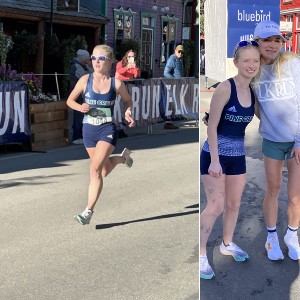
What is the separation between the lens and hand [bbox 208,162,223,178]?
1497 millimetres

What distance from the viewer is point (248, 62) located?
136cm

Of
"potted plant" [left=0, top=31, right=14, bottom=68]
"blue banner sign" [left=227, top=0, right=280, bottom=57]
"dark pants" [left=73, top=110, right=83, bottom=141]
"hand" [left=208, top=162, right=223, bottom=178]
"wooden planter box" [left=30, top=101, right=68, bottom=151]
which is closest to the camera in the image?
"blue banner sign" [left=227, top=0, right=280, bottom=57]

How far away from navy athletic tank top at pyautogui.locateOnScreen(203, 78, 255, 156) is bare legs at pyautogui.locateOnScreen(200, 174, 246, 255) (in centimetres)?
6

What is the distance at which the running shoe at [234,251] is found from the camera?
1.57 metres

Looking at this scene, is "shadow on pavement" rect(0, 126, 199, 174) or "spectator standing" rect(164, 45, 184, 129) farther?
"shadow on pavement" rect(0, 126, 199, 174)

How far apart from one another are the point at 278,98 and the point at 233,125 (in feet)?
0.34

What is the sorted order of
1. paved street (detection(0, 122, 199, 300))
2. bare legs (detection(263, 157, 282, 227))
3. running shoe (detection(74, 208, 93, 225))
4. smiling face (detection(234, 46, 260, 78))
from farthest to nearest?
running shoe (detection(74, 208, 93, 225)) < paved street (detection(0, 122, 199, 300)) < bare legs (detection(263, 157, 282, 227)) < smiling face (detection(234, 46, 260, 78))

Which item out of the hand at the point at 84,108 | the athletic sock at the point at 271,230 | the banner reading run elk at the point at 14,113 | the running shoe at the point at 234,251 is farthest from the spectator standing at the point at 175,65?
the banner reading run elk at the point at 14,113

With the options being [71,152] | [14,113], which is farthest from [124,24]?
[14,113]

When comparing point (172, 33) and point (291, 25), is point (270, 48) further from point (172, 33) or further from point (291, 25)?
point (172, 33)

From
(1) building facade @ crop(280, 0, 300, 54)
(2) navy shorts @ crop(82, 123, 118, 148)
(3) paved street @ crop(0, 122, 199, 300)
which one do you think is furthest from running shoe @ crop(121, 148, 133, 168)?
(1) building facade @ crop(280, 0, 300, 54)

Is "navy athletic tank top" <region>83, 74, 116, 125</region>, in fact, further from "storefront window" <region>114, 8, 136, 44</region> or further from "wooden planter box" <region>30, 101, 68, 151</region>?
"wooden planter box" <region>30, 101, 68, 151</region>

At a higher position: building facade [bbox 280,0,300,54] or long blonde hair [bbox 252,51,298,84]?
building facade [bbox 280,0,300,54]

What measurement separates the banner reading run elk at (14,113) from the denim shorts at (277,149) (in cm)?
436
